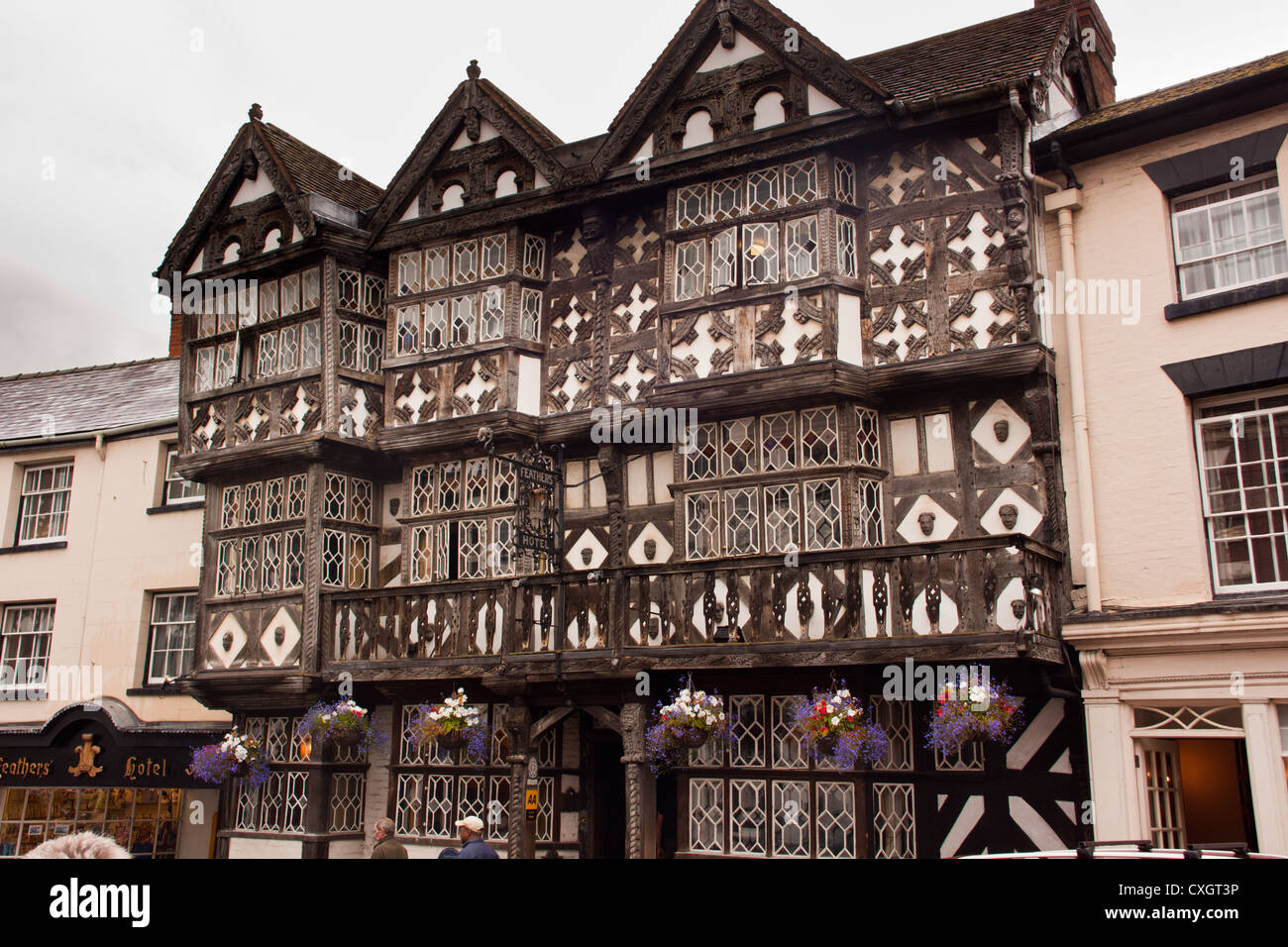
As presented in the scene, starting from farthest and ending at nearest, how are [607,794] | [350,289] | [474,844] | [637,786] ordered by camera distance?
[350,289] < [607,794] < [637,786] < [474,844]

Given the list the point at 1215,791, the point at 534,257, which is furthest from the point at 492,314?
the point at 1215,791

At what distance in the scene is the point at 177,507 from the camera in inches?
845

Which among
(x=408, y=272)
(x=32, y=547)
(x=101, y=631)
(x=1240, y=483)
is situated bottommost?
(x=101, y=631)

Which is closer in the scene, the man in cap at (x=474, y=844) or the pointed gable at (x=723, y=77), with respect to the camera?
the man in cap at (x=474, y=844)

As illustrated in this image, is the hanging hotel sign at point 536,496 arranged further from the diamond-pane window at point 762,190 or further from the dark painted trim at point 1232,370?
the dark painted trim at point 1232,370

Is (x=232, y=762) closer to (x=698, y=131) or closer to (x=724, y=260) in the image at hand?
(x=724, y=260)

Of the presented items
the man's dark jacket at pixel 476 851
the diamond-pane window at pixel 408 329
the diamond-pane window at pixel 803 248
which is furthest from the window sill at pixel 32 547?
the man's dark jacket at pixel 476 851

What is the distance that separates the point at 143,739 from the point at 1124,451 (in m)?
15.4

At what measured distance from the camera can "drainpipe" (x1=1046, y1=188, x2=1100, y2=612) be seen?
13.0 meters

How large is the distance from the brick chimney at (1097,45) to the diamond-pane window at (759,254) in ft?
16.9

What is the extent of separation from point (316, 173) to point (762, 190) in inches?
337

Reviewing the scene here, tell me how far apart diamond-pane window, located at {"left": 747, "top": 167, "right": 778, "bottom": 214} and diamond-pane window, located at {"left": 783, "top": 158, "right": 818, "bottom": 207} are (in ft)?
0.50

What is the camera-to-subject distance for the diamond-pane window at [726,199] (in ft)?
51.8
